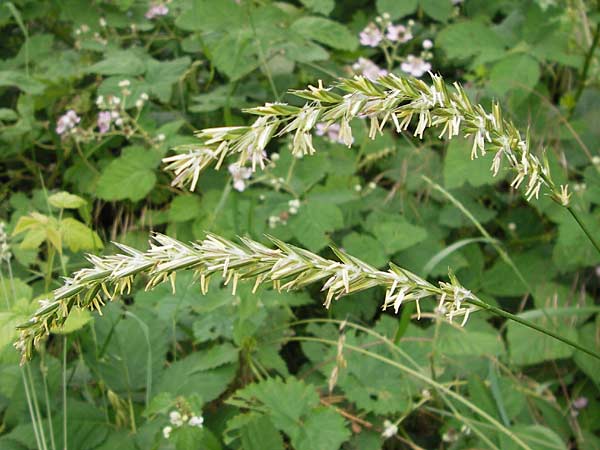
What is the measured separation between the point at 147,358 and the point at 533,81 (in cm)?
138

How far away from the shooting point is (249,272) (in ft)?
2.61

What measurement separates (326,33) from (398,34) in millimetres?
404

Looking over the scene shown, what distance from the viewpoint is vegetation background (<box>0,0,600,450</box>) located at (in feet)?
5.38

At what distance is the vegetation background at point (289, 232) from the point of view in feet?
5.38

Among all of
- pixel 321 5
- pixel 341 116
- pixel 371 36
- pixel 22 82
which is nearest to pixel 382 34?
pixel 371 36

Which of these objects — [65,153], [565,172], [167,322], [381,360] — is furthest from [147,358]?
[565,172]

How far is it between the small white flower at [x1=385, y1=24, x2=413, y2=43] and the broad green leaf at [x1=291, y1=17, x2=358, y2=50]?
0.27 metres

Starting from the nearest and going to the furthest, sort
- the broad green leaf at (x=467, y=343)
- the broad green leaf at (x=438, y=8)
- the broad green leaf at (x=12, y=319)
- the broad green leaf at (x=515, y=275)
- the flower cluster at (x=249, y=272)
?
the flower cluster at (x=249, y=272), the broad green leaf at (x=12, y=319), the broad green leaf at (x=467, y=343), the broad green leaf at (x=515, y=275), the broad green leaf at (x=438, y=8)

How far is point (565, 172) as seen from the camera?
2.26 metres

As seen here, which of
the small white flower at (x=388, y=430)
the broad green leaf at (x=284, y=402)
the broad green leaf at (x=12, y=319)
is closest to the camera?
the broad green leaf at (x=12, y=319)

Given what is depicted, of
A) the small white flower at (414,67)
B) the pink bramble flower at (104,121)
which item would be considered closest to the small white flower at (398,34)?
the small white flower at (414,67)

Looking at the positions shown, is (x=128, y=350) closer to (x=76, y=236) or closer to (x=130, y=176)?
(x=76, y=236)

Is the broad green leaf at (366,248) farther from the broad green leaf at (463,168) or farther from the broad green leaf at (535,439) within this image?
the broad green leaf at (535,439)

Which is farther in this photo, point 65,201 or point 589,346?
point 589,346
